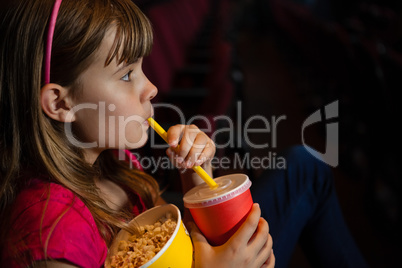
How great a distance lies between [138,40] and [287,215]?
423 mm

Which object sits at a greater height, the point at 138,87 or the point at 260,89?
the point at 138,87

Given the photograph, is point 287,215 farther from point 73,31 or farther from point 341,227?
point 73,31

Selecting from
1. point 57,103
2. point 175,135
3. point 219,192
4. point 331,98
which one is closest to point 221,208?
point 219,192

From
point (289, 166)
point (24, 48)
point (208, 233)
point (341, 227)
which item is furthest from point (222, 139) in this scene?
point (24, 48)

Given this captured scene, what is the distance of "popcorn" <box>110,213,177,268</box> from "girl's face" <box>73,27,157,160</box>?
14 centimetres

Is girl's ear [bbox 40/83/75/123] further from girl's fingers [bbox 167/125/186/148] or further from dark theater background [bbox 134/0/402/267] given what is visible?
dark theater background [bbox 134/0/402/267]

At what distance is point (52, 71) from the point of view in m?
0.56

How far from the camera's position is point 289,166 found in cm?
84

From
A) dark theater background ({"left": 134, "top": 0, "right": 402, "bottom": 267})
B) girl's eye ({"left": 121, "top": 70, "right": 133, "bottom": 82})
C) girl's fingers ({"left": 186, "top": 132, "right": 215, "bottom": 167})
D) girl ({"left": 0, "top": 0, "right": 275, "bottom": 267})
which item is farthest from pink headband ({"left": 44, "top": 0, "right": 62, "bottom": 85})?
dark theater background ({"left": 134, "top": 0, "right": 402, "bottom": 267})

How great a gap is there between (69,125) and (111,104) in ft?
0.23

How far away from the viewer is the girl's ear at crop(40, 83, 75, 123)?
0.55m

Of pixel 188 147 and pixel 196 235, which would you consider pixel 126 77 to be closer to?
pixel 188 147

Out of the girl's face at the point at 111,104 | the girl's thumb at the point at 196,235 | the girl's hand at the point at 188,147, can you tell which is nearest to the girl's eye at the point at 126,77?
the girl's face at the point at 111,104

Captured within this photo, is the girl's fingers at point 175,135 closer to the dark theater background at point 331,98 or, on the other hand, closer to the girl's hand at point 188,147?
the girl's hand at point 188,147
